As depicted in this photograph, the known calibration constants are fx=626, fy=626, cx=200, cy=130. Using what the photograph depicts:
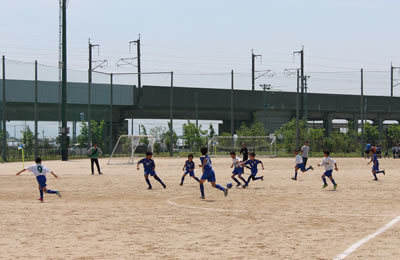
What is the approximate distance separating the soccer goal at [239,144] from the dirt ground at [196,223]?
1540 inches

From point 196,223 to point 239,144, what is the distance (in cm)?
4934

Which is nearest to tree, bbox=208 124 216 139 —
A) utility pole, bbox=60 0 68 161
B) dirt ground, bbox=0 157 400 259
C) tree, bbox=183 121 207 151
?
tree, bbox=183 121 207 151

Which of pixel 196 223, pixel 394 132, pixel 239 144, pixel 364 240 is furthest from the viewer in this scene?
pixel 394 132

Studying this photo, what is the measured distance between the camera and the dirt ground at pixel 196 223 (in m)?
9.21

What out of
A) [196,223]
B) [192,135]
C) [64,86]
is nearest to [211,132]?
[192,135]

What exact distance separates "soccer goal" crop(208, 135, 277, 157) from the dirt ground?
3911 centimetres

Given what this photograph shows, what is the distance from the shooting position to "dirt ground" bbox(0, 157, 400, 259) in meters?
9.21

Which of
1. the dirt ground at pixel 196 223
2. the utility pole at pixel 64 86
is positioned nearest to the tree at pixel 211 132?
the utility pole at pixel 64 86

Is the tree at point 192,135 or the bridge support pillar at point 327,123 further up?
the bridge support pillar at point 327,123

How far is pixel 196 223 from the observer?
12.4 metres

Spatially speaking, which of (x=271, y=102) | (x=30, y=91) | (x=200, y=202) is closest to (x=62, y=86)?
(x=30, y=91)

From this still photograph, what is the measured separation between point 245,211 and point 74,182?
11809 mm

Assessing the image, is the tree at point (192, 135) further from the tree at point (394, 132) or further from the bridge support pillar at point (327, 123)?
the tree at point (394, 132)

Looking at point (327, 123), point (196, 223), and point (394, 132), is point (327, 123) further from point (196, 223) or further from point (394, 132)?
point (196, 223)
